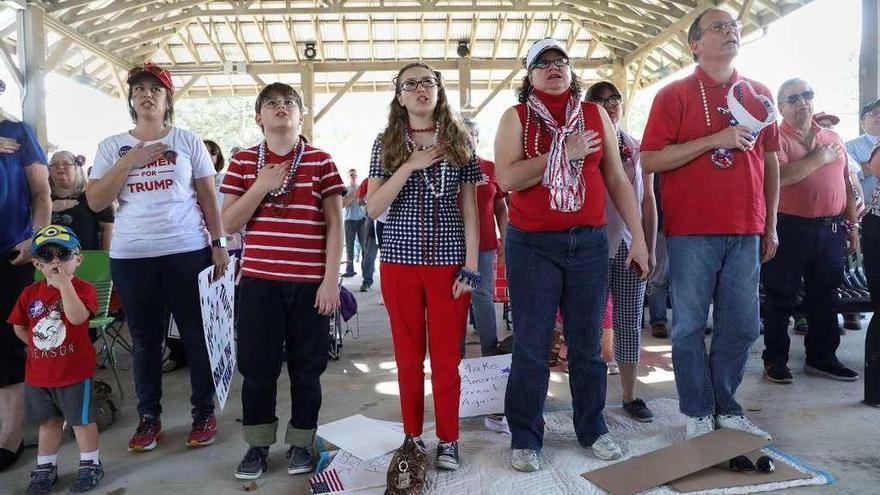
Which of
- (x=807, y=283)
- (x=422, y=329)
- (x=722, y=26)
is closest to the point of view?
(x=422, y=329)

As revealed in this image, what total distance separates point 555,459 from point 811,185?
2316mm

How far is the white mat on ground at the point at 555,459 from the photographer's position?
88.6 inches

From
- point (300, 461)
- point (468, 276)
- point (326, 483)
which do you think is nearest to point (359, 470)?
point (326, 483)

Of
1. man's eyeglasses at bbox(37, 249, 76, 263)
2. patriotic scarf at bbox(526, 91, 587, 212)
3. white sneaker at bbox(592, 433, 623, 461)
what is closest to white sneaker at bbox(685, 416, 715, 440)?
white sneaker at bbox(592, 433, 623, 461)

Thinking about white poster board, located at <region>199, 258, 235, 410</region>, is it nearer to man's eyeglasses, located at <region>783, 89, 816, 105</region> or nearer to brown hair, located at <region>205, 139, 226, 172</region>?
brown hair, located at <region>205, 139, 226, 172</region>

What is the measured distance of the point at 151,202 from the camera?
2693mm

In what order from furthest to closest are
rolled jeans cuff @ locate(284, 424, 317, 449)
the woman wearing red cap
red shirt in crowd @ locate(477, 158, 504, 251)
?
red shirt in crowd @ locate(477, 158, 504, 251) < the woman wearing red cap < rolled jeans cuff @ locate(284, 424, 317, 449)

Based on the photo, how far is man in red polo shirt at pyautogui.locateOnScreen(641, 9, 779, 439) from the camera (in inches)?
96.7

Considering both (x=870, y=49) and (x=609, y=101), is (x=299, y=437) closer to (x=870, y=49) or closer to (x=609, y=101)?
(x=609, y=101)

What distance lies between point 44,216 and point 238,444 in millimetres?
1365

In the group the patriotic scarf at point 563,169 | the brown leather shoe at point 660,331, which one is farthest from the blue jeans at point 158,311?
the brown leather shoe at point 660,331

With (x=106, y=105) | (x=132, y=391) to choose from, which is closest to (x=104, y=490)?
(x=132, y=391)

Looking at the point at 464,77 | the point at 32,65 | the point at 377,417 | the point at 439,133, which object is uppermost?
the point at 464,77

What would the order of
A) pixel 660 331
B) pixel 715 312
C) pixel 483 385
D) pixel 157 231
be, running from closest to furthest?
pixel 715 312 < pixel 157 231 < pixel 483 385 < pixel 660 331
